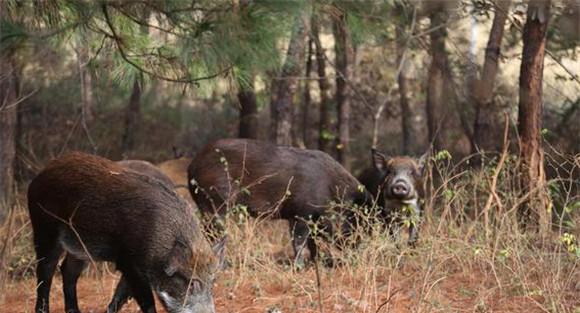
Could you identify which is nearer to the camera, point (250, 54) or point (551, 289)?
point (551, 289)

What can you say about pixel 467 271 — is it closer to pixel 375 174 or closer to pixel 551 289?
pixel 551 289

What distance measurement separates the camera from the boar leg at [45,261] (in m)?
7.21

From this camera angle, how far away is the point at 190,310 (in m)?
6.50

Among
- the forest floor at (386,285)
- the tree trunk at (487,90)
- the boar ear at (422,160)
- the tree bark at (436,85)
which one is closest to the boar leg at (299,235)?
the forest floor at (386,285)

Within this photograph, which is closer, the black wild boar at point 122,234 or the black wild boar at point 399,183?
the black wild boar at point 122,234

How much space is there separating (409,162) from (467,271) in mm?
2151

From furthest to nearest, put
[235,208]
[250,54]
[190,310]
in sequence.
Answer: [235,208], [250,54], [190,310]

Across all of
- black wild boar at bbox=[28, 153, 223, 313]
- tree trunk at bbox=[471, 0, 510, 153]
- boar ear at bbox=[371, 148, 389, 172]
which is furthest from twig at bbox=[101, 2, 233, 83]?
tree trunk at bbox=[471, 0, 510, 153]

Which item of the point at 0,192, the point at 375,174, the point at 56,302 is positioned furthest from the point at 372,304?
the point at 0,192

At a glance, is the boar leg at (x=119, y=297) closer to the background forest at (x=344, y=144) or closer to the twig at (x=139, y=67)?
the background forest at (x=344, y=144)

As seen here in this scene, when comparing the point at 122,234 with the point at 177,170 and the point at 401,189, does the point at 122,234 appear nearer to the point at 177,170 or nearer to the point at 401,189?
the point at 401,189

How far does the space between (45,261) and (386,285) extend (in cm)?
274

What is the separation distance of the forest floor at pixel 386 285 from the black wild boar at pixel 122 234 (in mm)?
677

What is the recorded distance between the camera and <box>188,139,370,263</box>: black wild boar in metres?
10.2
